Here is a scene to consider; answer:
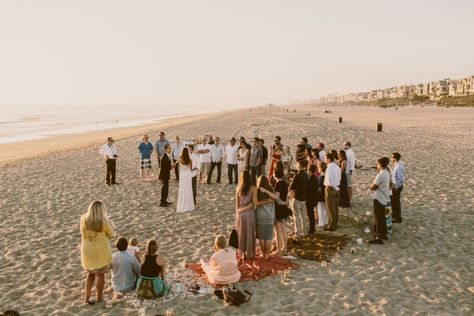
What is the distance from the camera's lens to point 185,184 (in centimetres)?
1148

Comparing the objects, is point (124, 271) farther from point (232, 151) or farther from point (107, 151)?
point (107, 151)

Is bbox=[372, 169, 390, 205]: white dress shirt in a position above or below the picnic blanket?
above

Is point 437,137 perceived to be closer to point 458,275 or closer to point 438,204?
point 438,204

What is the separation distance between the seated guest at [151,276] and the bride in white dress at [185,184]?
5.07m

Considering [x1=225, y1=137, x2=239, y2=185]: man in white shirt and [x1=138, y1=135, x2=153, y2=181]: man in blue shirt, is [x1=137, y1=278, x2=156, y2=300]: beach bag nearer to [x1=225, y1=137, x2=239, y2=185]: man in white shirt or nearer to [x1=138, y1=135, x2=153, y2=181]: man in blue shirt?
[x1=225, y1=137, x2=239, y2=185]: man in white shirt

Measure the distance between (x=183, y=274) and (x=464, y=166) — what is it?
52.9 feet

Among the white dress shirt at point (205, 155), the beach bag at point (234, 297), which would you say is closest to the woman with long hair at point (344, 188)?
the beach bag at point (234, 297)

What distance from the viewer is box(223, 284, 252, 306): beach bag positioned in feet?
20.5

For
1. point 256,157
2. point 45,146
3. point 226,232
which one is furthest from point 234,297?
point 45,146

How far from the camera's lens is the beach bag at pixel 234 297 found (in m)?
6.24

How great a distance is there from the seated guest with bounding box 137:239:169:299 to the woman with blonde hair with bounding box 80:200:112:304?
2.16ft

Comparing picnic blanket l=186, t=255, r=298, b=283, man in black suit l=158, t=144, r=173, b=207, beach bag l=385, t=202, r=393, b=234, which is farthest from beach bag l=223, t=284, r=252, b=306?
man in black suit l=158, t=144, r=173, b=207

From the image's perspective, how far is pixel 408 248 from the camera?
8445 mm

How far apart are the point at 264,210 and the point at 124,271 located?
2999mm
